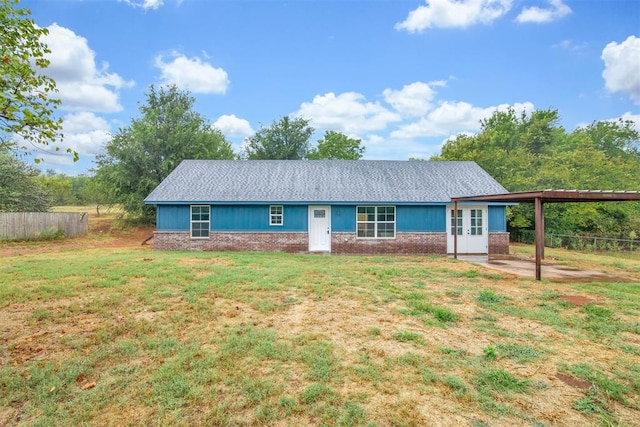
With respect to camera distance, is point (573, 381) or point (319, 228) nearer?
point (573, 381)

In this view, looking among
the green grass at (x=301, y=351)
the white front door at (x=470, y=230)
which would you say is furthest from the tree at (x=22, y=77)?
the white front door at (x=470, y=230)

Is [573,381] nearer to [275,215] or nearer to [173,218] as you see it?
[275,215]

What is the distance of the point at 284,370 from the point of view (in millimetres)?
3662

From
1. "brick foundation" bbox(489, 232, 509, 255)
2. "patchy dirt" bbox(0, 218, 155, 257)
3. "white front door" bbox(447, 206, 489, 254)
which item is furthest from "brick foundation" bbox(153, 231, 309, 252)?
"brick foundation" bbox(489, 232, 509, 255)

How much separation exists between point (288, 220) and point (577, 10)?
666 inches

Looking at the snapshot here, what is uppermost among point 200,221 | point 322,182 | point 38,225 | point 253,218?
point 322,182

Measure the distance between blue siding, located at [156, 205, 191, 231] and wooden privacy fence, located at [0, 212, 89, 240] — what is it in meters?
7.60

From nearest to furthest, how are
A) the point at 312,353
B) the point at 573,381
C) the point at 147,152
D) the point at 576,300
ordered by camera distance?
the point at 573,381
the point at 312,353
the point at 576,300
the point at 147,152

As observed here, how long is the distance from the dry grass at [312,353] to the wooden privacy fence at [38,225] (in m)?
10.7

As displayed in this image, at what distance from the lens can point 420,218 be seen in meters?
14.7

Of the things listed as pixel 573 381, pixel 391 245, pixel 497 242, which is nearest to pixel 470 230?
pixel 497 242

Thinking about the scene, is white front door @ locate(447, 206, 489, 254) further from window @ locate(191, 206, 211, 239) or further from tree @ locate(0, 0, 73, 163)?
tree @ locate(0, 0, 73, 163)

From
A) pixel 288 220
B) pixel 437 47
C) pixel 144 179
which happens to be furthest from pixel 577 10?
pixel 144 179

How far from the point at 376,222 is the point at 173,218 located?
9498 millimetres
